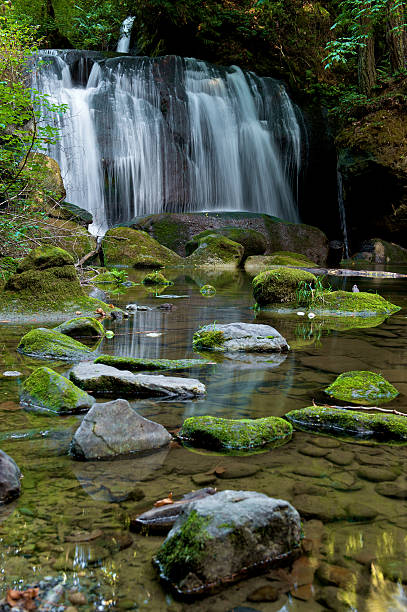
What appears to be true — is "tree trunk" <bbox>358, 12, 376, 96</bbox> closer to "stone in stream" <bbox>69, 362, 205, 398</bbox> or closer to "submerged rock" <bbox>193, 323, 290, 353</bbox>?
"submerged rock" <bbox>193, 323, 290, 353</bbox>

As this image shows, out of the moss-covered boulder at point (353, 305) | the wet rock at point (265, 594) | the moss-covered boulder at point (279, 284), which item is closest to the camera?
the wet rock at point (265, 594)

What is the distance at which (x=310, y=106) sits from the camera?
26344mm

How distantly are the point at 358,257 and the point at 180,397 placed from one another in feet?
66.2

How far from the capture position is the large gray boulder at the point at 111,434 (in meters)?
2.62

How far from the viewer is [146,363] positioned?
4.35 meters

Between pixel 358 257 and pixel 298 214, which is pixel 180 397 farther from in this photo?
pixel 298 214

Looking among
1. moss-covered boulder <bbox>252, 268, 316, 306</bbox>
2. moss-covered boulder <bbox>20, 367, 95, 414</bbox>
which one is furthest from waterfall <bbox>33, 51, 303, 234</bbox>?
moss-covered boulder <bbox>20, 367, 95, 414</bbox>

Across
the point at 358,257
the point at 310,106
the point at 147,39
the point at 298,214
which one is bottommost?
the point at 358,257

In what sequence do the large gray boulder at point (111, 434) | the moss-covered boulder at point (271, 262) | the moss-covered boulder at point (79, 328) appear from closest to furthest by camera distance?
the large gray boulder at point (111, 434) < the moss-covered boulder at point (79, 328) < the moss-covered boulder at point (271, 262)

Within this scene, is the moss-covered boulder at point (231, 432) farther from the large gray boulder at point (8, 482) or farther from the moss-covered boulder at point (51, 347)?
the moss-covered boulder at point (51, 347)

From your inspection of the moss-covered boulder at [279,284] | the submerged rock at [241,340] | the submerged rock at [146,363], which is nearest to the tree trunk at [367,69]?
the moss-covered boulder at [279,284]

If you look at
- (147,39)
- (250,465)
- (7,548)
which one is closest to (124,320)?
(250,465)

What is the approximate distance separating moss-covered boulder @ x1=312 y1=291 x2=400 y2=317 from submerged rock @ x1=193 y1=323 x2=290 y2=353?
2755mm

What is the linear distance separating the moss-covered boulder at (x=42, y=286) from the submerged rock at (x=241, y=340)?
2.39 meters
